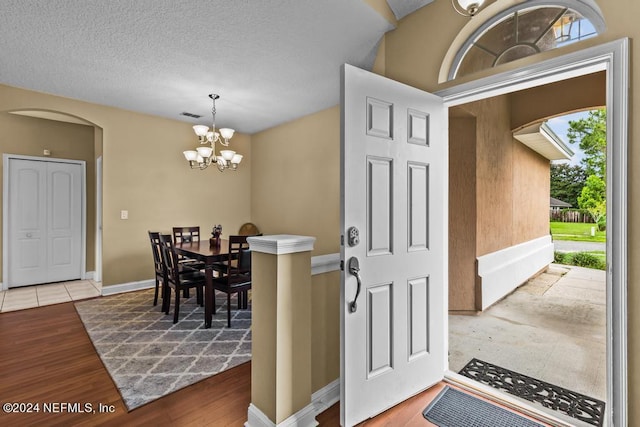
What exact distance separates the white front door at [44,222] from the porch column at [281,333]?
522cm

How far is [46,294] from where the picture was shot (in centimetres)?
438

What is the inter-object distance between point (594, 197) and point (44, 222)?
10773mm

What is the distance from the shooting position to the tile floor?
12.9 feet

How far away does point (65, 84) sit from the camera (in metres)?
3.68

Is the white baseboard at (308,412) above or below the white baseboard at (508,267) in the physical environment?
below

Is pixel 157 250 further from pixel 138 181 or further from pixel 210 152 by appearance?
pixel 138 181

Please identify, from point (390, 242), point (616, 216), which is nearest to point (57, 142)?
point (390, 242)

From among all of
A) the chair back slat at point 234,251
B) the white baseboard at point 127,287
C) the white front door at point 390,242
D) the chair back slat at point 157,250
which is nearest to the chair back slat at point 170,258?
the chair back slat at point 157,250

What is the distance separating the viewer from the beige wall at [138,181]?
4.30 m

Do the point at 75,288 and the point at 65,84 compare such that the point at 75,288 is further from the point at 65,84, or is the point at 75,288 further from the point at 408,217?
the point at 408,217

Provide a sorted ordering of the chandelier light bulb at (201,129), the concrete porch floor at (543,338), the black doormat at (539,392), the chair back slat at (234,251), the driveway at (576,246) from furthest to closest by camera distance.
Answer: the driveway at (576,246), the chandelier light bulb at (201,129), the chair back slat at (234,251), the concrete porch floor at (543,338), the black doormat at (539,392)

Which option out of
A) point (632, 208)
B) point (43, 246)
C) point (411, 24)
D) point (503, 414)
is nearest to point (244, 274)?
point (503, 414)

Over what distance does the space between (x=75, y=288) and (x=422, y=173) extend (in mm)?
5533

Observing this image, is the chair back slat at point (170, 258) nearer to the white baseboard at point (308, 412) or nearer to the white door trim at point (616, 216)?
the white baseboard at point (308, 412)
